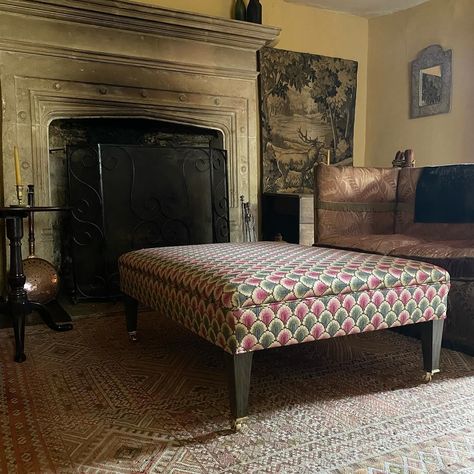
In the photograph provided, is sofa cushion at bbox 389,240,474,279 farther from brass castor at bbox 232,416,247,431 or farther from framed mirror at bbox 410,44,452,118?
framed mirror at bbox 410,44,452,118

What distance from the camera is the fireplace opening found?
3.12 meters

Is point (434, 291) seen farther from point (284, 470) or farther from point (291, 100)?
point (291, 100)

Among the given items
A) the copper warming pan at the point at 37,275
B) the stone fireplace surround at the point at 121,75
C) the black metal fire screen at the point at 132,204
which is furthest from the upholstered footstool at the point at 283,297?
the stone fireplace surround at the point at 121,75

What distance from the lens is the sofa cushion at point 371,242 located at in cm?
225

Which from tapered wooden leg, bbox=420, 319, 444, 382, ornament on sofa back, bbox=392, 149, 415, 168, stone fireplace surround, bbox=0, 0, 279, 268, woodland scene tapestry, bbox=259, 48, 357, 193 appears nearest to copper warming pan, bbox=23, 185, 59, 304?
stone fireplace surround, bbox=0, 0, 279, 268

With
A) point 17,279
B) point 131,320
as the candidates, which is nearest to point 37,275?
point 17,279

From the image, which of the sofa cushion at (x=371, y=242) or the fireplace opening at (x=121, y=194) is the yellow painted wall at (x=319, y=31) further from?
the sofa cushion at (x=371, y=242)

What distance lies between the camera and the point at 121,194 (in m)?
3.20

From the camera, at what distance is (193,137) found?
11.9 ft

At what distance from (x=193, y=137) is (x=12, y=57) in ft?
4.36

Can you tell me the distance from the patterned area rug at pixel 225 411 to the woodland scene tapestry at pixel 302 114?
1.90 meters

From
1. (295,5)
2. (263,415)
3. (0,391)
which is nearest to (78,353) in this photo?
(0,391)

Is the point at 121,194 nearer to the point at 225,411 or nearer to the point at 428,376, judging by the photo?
the point at 225,411

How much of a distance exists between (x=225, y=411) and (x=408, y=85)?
132 inches
